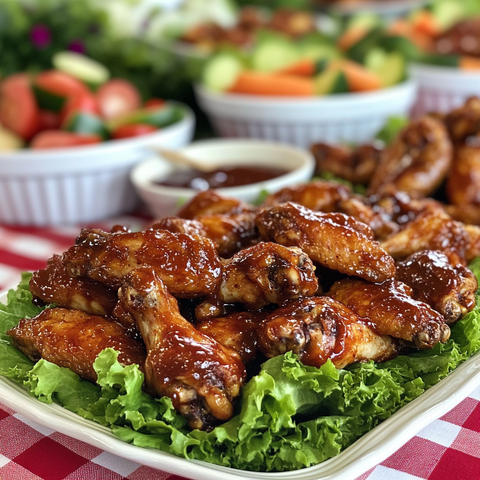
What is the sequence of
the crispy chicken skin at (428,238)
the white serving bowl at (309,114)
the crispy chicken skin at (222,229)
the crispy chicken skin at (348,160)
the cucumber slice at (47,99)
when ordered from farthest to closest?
the white serving bowl at (309,114)
the cucumber slice at (47,99)
the crispy chicken skin at (348,160)
the crispy chicken skin at (428,238)
the crispy chicken skin at (222,229)

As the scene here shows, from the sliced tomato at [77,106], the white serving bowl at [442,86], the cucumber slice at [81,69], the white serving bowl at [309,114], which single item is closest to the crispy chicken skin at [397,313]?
the white serving bowl at [309,114]

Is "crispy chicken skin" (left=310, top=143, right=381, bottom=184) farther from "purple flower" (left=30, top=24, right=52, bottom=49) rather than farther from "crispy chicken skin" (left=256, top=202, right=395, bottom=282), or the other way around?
"purple flower" (left=30, top=24, right=52, bottom=49)

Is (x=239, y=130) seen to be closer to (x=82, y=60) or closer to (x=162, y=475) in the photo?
(x=82, y=60)

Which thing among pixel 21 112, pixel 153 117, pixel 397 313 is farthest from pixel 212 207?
pixel 21 112

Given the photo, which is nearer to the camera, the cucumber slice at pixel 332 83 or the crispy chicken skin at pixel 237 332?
the crispy chicken skin at pixel 237 332

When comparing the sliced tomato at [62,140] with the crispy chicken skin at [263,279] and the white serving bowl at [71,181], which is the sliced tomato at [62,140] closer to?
the white serving bowl at [71,181]

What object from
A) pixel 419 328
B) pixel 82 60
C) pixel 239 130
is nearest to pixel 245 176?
pixel 239 130

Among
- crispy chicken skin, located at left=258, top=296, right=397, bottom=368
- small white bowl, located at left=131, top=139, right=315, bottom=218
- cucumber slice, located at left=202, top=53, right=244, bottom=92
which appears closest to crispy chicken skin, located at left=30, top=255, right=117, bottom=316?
crispy chicken skin, located at left=258, top=296, right=397, bottom=368
